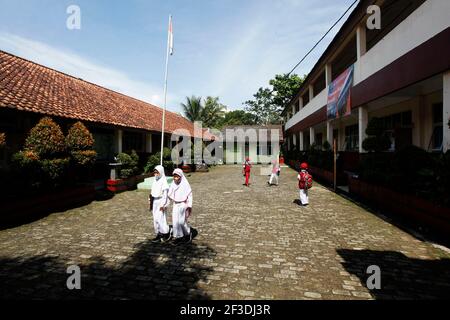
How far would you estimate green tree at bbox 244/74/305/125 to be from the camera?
41.3 metres

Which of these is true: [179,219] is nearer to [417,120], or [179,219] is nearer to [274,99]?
[417,120]

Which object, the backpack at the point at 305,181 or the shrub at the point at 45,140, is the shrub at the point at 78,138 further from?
the backpack at the point at 305,181

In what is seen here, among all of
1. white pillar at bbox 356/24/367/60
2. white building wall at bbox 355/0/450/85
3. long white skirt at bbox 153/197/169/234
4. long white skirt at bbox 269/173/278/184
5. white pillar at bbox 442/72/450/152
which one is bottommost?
long white skirt at bbox 153/197/169/234

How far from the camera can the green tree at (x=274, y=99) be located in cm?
4131

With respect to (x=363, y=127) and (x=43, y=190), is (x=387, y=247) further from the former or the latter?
A: (x=43, y=190)

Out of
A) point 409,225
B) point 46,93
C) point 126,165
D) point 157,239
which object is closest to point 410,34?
point 409,225

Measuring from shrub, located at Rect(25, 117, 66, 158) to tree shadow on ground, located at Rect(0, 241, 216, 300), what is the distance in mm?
4236

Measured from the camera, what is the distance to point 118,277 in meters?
3.94

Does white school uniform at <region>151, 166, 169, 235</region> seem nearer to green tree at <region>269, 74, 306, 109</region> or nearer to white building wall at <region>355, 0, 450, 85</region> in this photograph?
white building wall at <region>355, 0, 450, 85</region>

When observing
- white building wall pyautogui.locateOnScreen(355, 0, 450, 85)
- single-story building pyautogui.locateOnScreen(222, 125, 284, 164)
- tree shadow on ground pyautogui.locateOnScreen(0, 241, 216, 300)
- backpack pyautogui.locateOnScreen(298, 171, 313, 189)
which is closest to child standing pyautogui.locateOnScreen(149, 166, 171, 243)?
tree shadow on ground pyautogui.locateOnScreen(0, 241, 216, 300)

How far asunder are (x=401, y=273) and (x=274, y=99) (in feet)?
142

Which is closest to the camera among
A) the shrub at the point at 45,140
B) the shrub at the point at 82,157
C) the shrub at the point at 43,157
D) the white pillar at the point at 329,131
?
the shrub at the point at 43,157

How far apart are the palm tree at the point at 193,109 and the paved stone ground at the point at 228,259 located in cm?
2826

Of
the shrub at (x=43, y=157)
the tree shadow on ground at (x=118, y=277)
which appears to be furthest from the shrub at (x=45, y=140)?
the tree shadow on ground at (x=118, y=277)
